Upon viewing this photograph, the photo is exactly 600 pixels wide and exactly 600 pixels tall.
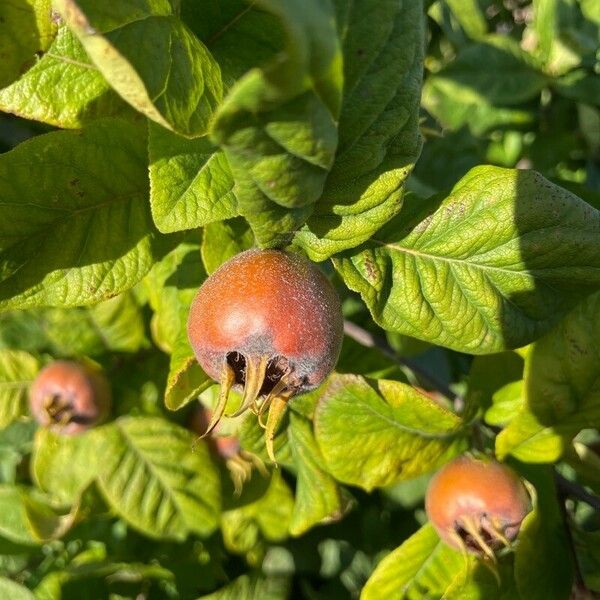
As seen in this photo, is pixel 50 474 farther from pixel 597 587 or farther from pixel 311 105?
pixel 311 105

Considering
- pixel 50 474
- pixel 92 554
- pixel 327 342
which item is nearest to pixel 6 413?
pixel 50 474

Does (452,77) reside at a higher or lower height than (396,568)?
higher

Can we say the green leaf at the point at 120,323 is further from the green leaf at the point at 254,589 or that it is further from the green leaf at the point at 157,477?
the green leaf at the point at 254,589

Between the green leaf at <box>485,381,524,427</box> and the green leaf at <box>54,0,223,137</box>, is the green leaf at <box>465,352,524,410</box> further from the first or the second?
the green leaf at <box>54,0,223,137</box>

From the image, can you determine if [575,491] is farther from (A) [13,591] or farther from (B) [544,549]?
(A) [13,591]

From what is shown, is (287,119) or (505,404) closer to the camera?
(287,119)

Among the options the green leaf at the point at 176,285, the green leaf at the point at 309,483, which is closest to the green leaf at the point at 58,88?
the green leaf at the point at 176,285

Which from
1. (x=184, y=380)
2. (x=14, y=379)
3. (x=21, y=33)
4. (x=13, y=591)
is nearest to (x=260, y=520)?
(x=13, y=591)
